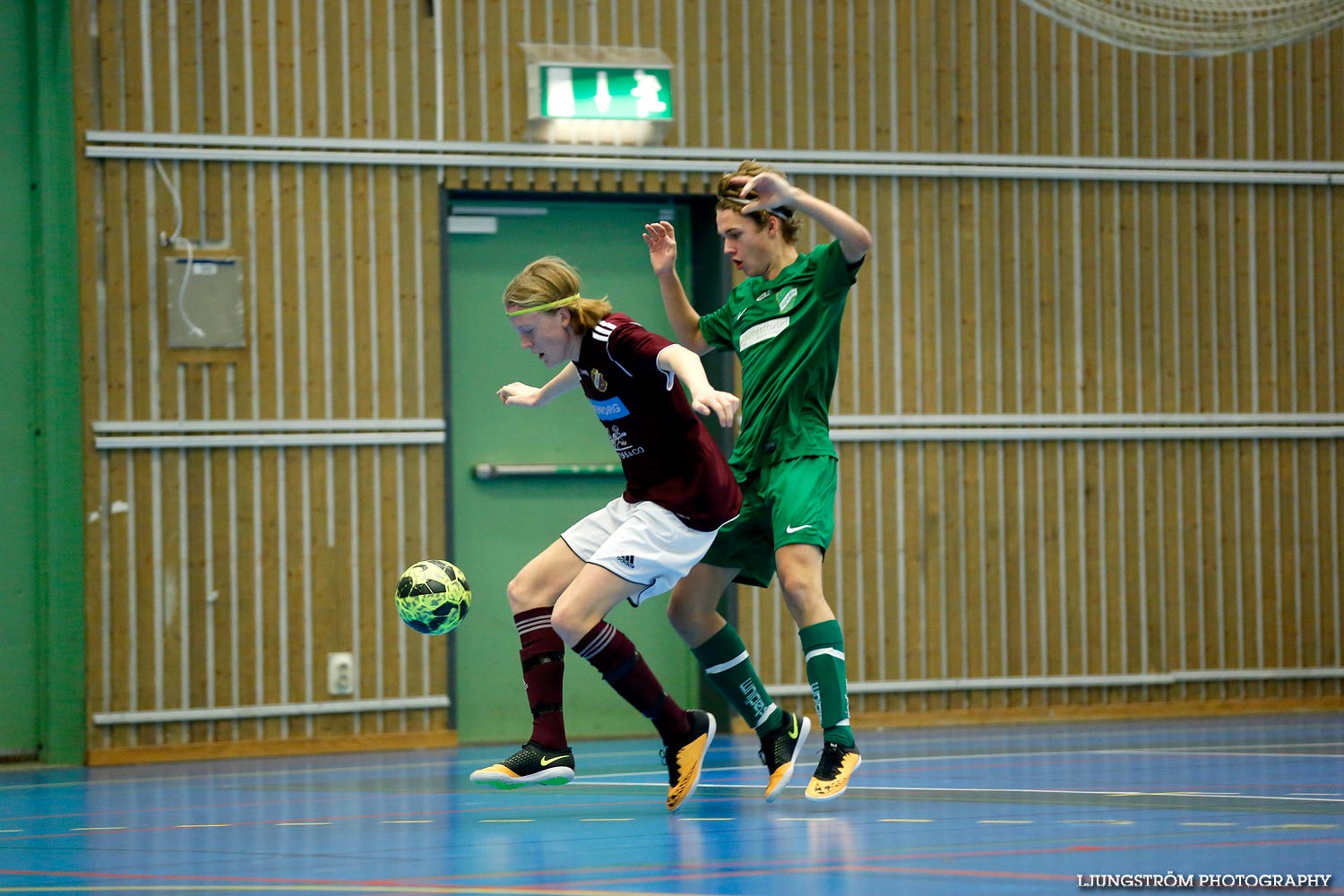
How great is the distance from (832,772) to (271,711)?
481 cm

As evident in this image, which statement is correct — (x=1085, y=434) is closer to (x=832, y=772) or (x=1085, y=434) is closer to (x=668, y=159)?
(x=668, y=159)

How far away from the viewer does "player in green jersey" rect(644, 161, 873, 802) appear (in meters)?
5.18

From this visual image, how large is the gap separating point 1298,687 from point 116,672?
742 centimetres

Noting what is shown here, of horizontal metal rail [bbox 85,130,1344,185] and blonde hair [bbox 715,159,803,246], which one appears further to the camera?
horizontal metal rail [bbox 85,130,1344,185]

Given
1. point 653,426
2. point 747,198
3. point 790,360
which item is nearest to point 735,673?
point 653,426

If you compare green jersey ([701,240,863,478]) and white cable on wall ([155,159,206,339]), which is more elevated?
white cable on wall ([155,159,206,339])

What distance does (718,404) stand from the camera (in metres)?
4.42

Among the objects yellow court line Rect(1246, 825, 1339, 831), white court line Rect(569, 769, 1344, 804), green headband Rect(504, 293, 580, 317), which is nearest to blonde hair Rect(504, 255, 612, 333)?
green headband Rect(504, 293, 580, 317)

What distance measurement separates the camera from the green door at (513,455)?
9.62 metres

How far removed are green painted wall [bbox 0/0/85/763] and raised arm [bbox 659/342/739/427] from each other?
201 inches

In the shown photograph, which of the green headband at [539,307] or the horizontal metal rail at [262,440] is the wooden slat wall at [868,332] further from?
the green headband at [539,307]

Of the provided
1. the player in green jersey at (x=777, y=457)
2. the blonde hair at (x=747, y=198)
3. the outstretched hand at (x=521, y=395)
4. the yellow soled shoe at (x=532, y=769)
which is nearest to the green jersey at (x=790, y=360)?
the player in green jersey at (x=777, y=457)

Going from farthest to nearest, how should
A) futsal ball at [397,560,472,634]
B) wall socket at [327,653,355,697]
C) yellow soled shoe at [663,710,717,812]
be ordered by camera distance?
wall socket at [327,653,355,697] < futsal ball at [397,560,472,634] < yellow soled shoe at [663,710,717,812]

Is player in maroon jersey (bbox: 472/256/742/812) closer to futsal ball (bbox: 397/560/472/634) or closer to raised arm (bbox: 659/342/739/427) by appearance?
raised arm (bbox: 659/342/739/427)
